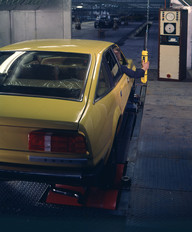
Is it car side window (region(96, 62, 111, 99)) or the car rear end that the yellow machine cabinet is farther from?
the car rear end

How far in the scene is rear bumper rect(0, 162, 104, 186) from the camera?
11.7ft

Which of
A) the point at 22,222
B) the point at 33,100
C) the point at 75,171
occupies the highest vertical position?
the point at 33,100

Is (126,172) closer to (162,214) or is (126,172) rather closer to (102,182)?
(102,182)

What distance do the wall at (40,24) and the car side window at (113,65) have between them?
10.8 metres

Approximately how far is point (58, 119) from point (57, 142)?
0.21m

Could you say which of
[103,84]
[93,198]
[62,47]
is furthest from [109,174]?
[62,47]

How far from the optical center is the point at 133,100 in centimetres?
816

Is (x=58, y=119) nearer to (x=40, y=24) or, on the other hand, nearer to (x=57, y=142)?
(x=57, y=142)

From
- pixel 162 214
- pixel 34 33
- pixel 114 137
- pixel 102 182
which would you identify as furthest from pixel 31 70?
pixel 34 33

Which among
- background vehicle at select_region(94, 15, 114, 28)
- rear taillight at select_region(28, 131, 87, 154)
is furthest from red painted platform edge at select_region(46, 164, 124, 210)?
background vehicle at select_region(94, 15, 114, 28)

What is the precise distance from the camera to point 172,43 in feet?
35.6

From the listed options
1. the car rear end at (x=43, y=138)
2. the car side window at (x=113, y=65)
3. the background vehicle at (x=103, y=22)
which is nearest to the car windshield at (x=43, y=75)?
the car rear end at (x=43, y=138)

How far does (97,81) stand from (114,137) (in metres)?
0.73

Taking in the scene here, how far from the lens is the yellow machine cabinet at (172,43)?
10672mm
